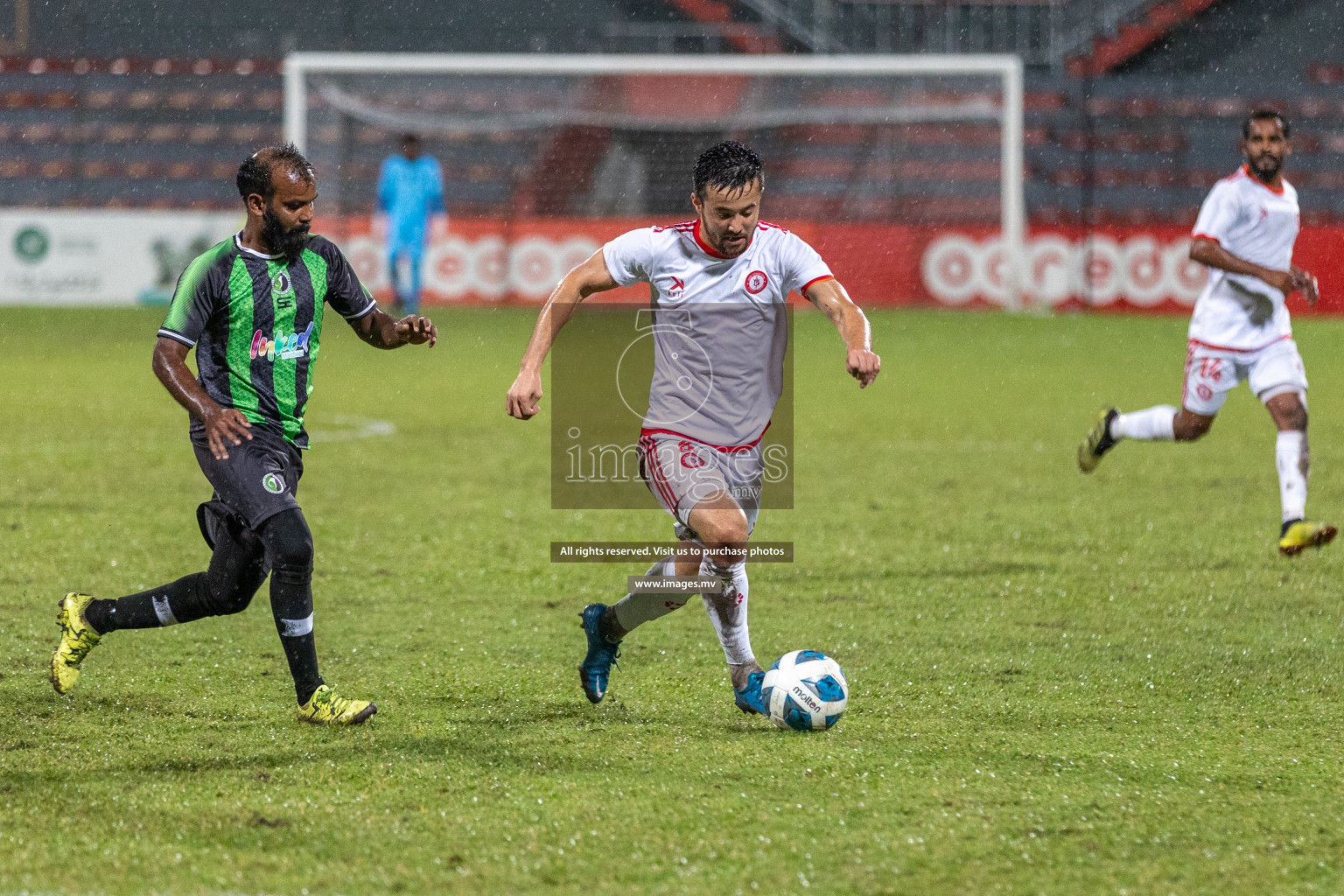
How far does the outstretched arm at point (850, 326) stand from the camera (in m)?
4.17

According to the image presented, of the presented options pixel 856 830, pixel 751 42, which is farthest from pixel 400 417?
pixel 751 42

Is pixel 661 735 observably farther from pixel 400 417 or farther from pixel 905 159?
pixel 905 159

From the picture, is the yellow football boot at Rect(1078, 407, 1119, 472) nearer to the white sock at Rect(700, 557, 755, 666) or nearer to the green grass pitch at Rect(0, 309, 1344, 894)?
the green grass pitch at Rect(0, 309, 1344, 894)

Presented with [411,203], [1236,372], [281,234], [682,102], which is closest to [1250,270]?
[1236,372]

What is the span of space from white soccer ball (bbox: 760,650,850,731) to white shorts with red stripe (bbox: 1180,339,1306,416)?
355 cm

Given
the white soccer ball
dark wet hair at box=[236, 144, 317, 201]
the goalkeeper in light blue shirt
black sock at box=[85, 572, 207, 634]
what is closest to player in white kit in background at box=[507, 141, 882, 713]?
the white soccer ball

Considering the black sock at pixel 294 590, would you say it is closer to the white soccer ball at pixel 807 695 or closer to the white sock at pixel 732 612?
the white sock at pixel 732 612

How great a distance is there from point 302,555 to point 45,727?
2.80 ft

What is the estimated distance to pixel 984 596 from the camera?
6312mm

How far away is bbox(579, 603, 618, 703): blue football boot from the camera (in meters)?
4.78

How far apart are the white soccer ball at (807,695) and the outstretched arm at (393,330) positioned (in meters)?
1.43

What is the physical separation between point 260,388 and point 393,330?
0.46 metres

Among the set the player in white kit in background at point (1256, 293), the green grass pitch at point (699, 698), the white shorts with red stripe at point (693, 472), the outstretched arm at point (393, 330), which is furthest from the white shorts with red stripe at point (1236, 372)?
the outstretched arm at point (393, 330)

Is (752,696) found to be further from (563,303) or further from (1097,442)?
(1097,442)
